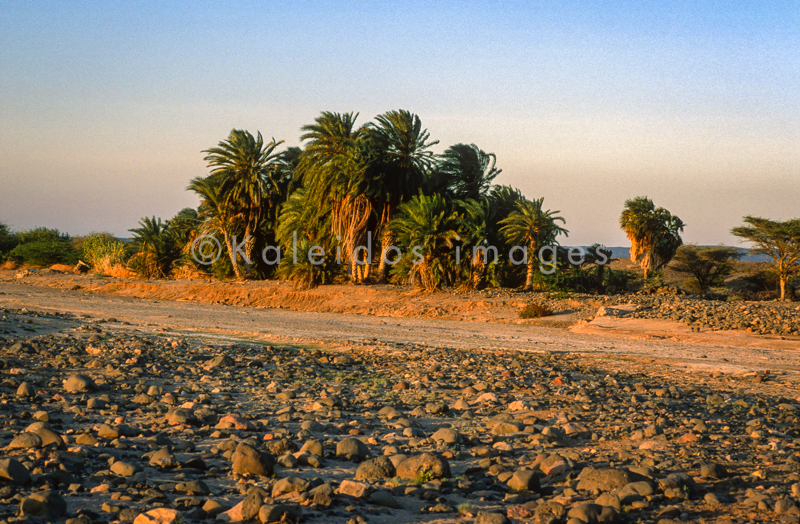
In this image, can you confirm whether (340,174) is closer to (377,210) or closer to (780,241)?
(377,210)

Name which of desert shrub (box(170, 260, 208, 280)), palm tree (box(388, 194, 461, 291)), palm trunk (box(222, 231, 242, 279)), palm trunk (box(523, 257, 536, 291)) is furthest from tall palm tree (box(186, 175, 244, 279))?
palm trunk (box(523, 257, 536, 291))

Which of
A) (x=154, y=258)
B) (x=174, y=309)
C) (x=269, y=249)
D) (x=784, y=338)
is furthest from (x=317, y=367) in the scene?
(x=154, y=258)

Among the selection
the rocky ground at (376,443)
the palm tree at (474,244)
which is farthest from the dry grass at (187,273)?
the rocky ground at (376,443)

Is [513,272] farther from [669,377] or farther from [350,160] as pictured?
[669,377]

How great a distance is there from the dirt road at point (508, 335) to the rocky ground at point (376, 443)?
3.98 metres

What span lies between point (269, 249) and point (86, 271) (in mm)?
15926

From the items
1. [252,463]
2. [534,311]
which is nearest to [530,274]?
[534,311]

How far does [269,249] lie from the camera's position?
35.5 metres

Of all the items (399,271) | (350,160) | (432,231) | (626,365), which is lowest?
(626,365)

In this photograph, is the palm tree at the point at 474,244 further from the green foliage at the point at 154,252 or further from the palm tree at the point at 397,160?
the green foliage at the point at 154,252

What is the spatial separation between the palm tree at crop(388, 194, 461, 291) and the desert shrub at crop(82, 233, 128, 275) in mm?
22121

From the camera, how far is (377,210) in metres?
30.0

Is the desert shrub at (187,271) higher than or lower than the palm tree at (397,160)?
lower

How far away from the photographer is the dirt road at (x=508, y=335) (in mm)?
13672
